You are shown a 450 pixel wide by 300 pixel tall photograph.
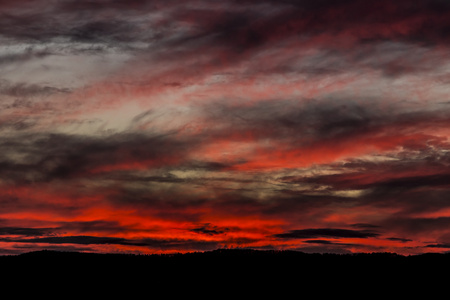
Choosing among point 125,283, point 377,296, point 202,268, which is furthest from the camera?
point 202,268

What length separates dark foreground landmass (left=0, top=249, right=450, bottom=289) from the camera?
45.3 metres

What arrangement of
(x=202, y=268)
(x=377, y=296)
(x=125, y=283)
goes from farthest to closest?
(x=202, y=268) < (x=125, y=283) < (x=377, y=296)

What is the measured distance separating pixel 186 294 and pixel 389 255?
18349 millimetres

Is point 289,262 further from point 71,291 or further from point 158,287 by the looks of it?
point 71,291

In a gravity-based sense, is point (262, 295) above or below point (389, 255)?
below

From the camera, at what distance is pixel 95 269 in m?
48.8

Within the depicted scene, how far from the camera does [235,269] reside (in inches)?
1884

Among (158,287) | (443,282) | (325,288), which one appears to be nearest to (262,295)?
(325,288)

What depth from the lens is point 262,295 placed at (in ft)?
141

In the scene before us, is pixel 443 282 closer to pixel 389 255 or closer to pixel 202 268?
pixel 389 255

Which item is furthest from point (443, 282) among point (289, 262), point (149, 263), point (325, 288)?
point (149, 263)

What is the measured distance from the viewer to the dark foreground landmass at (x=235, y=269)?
149ft

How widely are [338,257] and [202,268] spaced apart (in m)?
11.7

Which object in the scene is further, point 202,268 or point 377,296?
point 202,268
